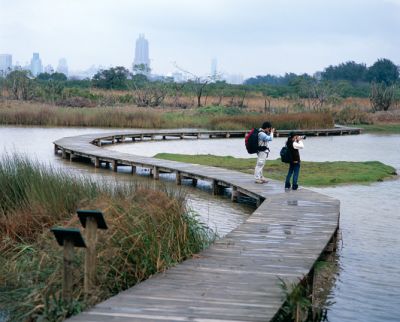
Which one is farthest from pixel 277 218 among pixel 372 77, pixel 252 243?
pixel 372 77

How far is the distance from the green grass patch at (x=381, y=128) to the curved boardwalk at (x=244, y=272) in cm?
3008

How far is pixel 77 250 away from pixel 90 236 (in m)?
1.05

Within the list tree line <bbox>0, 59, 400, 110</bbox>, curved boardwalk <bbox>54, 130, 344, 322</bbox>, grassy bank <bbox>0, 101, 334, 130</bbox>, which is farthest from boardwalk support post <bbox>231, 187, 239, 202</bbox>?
tree line <bbox>0, 59, 400, 110</bbox>

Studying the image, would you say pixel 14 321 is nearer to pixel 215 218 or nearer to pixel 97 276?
pixel 97 276

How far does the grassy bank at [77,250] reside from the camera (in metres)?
7.09

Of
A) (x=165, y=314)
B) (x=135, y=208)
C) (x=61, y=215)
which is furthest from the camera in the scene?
(x=61, y=215)

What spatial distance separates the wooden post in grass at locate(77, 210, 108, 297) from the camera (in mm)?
6781

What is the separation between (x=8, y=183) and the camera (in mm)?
11109

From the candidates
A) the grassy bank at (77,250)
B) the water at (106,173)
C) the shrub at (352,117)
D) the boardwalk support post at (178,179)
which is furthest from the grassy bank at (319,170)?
the shrub at (352,117)

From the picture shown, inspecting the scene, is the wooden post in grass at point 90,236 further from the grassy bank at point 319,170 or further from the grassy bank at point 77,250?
the grassy bank at point 319,170

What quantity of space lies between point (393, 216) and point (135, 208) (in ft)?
22.2

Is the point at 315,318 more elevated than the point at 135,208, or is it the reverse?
the point at 135,208

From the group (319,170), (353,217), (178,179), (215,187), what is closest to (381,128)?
(319,170)

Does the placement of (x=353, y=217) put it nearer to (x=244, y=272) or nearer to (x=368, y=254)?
(x=368, y=254)
